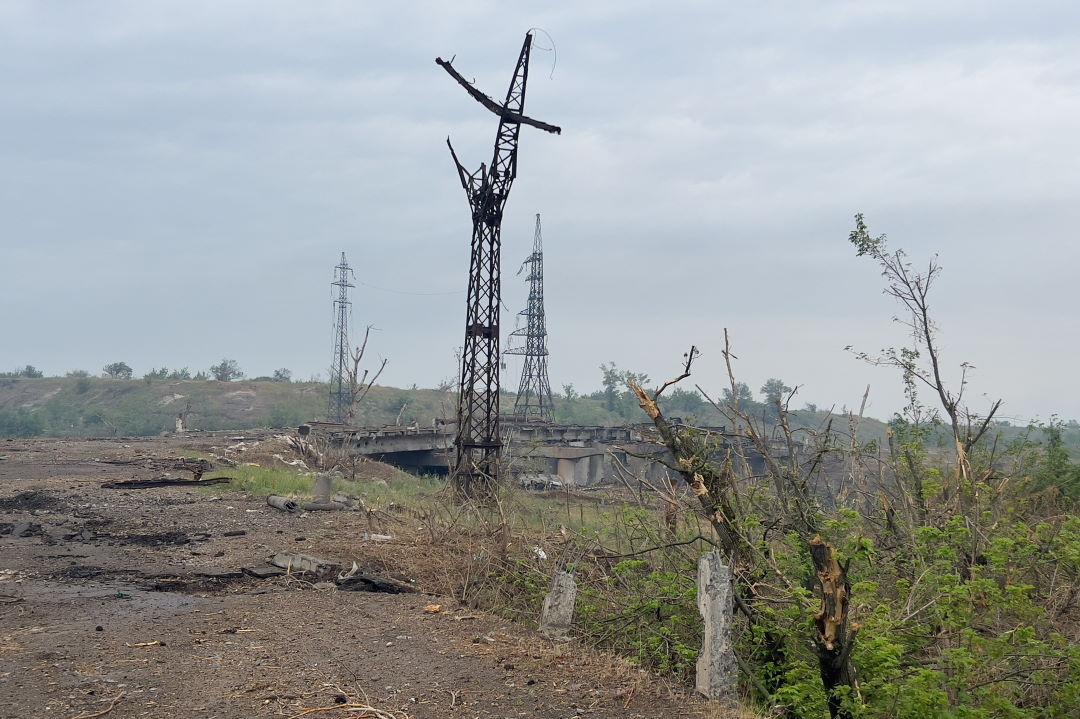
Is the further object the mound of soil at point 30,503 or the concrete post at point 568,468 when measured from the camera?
the concrete post at point 568,468

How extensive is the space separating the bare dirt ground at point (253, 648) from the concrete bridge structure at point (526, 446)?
1846 centimetres

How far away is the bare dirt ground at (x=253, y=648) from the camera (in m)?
5.70

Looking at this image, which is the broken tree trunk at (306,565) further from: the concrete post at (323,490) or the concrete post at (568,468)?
the concrete post at (568,468)

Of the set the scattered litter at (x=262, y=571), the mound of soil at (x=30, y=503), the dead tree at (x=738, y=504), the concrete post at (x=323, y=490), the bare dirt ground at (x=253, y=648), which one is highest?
the dead tree at (x=738, y=504)

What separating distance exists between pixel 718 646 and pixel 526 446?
30950 millimetres

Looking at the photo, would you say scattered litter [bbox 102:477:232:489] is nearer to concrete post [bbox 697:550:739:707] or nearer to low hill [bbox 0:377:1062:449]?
concrete post [bbox 697:550:739:707]

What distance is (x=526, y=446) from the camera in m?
36.9

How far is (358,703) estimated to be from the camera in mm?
5660

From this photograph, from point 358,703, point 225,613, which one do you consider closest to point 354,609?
point 225,613

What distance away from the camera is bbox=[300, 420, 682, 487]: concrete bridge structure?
32.3 meters

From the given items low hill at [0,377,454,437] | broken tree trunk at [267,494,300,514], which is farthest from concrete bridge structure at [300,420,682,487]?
low hill at [0,377,454,437]

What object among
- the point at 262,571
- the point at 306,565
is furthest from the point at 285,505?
the point at 306,565

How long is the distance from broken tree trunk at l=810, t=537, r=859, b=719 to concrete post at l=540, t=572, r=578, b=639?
7.57 ft

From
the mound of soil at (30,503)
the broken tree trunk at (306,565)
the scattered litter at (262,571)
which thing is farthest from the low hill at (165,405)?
the scattered litter at (262,571)
